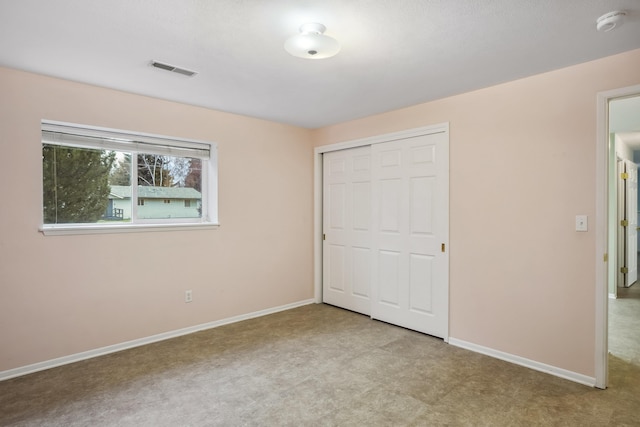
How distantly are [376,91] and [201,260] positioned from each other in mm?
2471

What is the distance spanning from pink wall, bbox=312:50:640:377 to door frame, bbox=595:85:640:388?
38mm

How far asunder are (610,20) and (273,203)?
340cm

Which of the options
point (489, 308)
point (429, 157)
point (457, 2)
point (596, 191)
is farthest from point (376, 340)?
point (457, 2)

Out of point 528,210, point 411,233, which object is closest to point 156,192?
point 411,233

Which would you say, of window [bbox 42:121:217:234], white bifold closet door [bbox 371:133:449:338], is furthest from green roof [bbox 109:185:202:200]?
white bifold closet door [bbox 371:133:449:338]

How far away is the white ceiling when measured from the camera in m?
1.85

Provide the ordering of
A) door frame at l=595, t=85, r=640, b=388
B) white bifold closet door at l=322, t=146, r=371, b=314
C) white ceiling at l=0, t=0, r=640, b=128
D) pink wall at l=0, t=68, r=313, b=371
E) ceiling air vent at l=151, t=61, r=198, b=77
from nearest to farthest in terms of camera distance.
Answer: white ceiling at l=0, t=0, r=640, b=128 → door frame at l=595, t=85, r=640, b=388 → ceiling air vent at l=151, t=61, r=198, b=77 → pink wall at l=0, t=68, r=313, b=371 → white bifold closet door at l=322, t=146, r=371, b=314

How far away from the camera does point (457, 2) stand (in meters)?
1.78

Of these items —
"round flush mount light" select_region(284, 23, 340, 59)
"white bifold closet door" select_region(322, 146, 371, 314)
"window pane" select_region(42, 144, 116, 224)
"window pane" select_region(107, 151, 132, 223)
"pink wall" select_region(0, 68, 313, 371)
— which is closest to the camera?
"round flush mount light" select_region(284, 23, 340, 59)

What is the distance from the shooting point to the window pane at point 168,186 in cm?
351

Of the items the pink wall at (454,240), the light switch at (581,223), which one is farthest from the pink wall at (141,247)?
the light switch at (581,223)

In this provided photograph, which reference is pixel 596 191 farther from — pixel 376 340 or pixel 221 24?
pixel 221 24

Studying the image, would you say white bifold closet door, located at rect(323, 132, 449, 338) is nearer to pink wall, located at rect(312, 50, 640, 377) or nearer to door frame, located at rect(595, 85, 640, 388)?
pink wall, located at rect(312, 50, 640, 377)

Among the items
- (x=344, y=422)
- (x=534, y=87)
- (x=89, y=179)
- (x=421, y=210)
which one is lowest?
(x=344, y=422)
